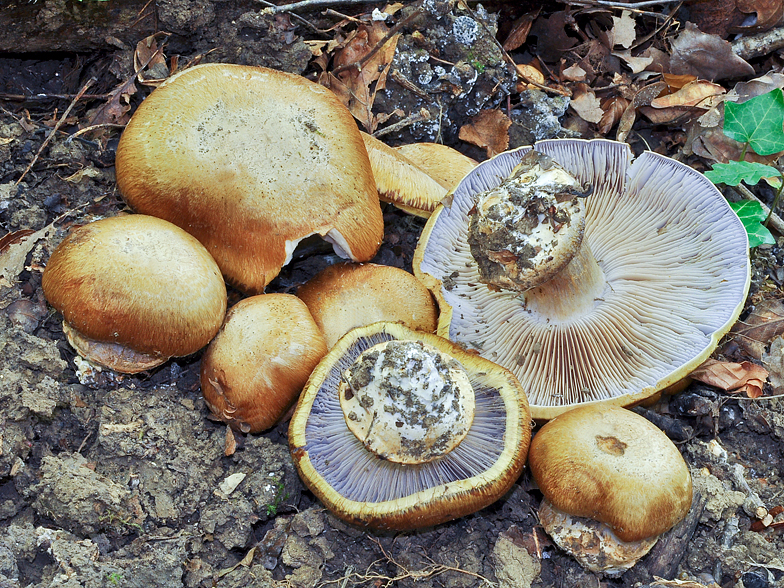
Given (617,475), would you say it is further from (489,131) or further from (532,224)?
(489,131)

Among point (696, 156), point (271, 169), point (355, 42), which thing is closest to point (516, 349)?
point (271, 169)

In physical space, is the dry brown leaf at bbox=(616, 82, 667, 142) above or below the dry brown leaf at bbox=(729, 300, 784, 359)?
above

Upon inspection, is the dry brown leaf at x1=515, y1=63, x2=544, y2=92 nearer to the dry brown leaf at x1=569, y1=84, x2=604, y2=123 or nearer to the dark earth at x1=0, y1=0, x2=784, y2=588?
the dry brown leaf at x1=569, y1=84, x2=604, y2=123

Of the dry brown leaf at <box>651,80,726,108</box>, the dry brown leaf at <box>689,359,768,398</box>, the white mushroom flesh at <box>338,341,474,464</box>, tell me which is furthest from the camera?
the dry brown leaf at <box>651,80,726,108</box>

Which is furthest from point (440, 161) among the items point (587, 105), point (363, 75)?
point (587, 105)

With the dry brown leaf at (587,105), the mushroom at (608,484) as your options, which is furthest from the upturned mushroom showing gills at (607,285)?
the dry brown leaf at (587,105)

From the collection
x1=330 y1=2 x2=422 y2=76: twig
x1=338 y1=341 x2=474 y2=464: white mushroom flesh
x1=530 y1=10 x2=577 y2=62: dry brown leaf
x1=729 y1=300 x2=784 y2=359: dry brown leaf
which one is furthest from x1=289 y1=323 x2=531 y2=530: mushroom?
x1=530 y1=10 x2=577 y2=62: dry brown leaf

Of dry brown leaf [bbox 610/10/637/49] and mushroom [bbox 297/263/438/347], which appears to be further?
dry brown leaf [bbox 610/10/637/49]
